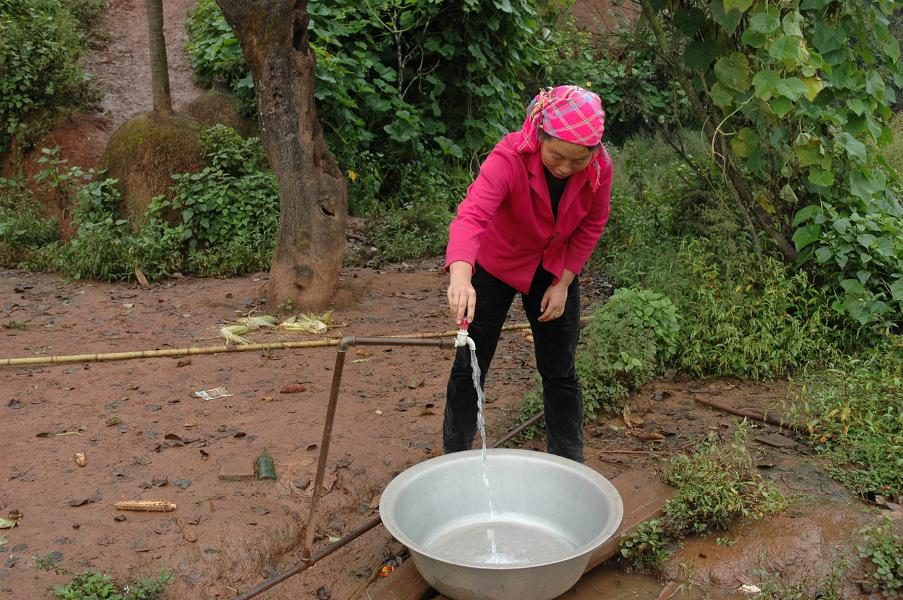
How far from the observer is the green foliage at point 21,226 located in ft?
22.3

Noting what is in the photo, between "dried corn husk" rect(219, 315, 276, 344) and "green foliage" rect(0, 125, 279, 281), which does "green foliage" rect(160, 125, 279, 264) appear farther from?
"dried corn husk" rect(219, 315, 276, 344)

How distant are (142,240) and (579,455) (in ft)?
14.8

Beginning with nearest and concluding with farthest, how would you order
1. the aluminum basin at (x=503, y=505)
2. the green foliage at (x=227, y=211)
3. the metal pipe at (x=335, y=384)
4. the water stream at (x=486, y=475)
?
1. the metal pipe at (x=335, y=384)
2. the aluminum basin at (x=503, y=505)
3. the water stream at (x=486, y=475)
4. the green foliage at (x=227, y=211)

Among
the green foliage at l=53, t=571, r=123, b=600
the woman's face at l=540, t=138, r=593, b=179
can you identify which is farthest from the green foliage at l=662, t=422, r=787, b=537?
the green foliage at l=53, t=571, r=123, b=600

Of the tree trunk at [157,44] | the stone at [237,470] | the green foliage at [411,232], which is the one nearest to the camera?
the stone at [237,470]

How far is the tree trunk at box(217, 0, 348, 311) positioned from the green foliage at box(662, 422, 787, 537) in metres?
3.01

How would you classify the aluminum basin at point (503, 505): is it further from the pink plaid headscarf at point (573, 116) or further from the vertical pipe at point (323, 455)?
the pink plaid headscarf at point (573, 116)

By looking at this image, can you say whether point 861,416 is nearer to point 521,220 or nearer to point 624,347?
point 624,347

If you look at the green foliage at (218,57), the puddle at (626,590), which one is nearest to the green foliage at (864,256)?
the puddle at (626,590)

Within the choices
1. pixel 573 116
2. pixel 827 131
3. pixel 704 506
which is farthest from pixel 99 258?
pixel 827 131

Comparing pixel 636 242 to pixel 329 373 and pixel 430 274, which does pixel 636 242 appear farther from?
pixel 329 373

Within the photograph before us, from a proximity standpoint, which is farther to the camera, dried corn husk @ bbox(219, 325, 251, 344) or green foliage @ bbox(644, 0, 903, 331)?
dried corn husk @ bbox(219, 325, 251, 344)

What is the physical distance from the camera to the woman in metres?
2.36

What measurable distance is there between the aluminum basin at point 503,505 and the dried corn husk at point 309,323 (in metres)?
2.40
